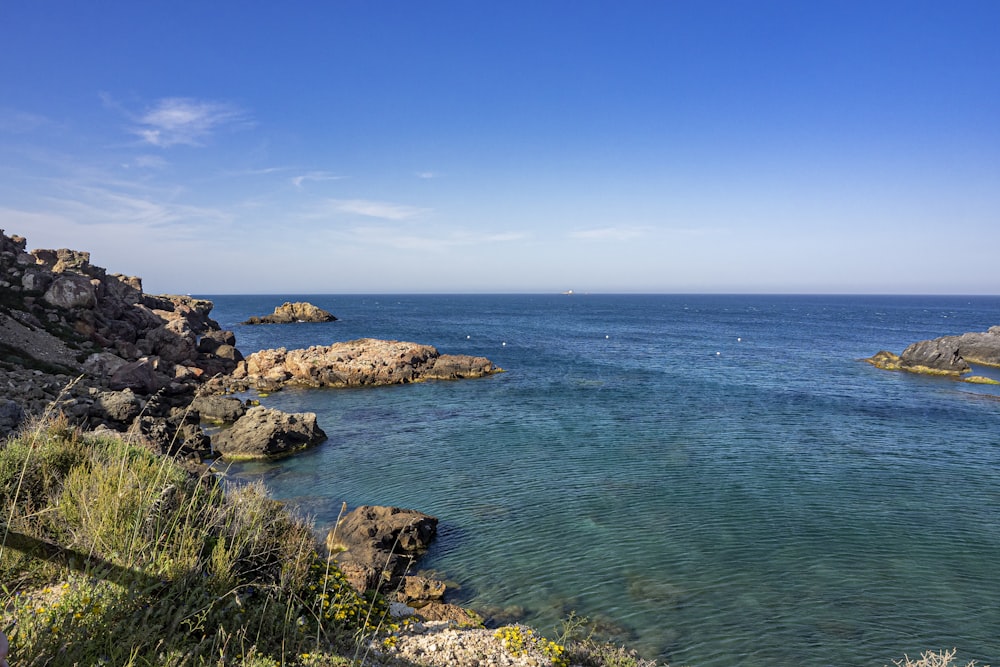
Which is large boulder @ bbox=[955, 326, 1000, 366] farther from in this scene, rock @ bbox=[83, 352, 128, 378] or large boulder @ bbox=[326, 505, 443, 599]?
rock @ bbox=[83, 352, 128, 378]

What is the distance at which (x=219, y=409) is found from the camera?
1259 inches

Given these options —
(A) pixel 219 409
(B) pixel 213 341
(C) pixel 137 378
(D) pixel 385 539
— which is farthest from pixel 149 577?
(B) pixel 213 341

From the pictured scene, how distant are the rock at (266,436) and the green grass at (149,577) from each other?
18.4 metres

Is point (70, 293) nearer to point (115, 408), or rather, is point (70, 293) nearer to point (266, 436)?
point (115, 408)

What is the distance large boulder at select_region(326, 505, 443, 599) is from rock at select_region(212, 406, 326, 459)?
10.4 metres

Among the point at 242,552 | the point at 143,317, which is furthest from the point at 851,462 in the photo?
the point at 143,317

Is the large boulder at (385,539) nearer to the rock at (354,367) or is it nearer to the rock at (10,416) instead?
the rock at (10,416)

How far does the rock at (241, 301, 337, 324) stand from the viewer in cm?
11500

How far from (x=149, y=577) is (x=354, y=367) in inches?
1694

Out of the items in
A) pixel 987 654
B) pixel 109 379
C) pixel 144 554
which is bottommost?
pixel 987 654

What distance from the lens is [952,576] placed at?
50.9 feet

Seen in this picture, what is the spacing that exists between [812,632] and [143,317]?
2196 inches

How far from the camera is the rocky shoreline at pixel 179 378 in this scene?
15992 millimetres

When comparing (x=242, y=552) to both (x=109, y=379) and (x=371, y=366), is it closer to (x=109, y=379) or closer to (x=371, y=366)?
(x=109, y=379)
